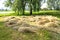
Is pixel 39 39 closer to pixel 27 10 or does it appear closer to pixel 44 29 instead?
pixel 44 29

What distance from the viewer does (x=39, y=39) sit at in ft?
28.0

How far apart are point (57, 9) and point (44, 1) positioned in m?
4.44

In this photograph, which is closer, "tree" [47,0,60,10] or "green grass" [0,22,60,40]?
"green grass" [0,22,60,40]

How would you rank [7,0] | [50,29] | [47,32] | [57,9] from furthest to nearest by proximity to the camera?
1. [57,9]
2. [7,0]
3. [50,29]
4. [47,32]

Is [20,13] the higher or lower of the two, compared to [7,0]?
lower

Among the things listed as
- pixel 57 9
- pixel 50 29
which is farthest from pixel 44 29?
pixel 57 9

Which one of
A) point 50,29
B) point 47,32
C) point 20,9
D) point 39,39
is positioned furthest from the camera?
point 20,9

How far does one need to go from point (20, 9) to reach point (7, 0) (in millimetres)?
3578

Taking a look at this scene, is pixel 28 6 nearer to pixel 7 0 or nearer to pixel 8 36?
pixel 7 0

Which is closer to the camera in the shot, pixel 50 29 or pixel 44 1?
pixel 50 29

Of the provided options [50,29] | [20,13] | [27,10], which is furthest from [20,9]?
[50,29]

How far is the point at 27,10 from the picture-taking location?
26.3m

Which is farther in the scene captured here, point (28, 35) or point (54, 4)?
point (54, 4)

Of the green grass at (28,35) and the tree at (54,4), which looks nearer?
the green grass at (28,35)
